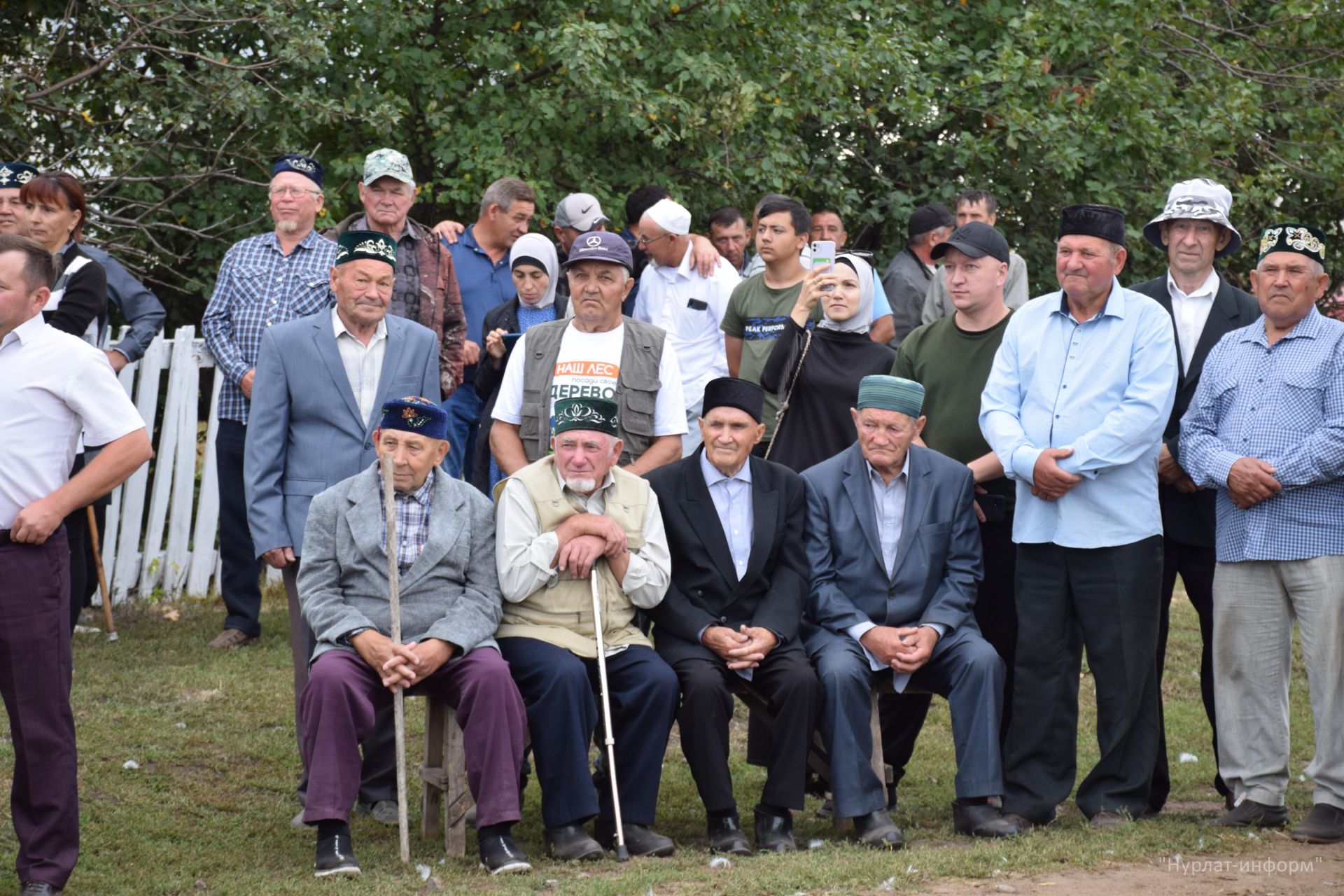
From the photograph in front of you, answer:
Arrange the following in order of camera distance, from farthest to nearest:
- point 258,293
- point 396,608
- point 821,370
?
1. point 258,293
2. point 821,370
3. point 396,608

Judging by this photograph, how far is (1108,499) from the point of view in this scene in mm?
5895

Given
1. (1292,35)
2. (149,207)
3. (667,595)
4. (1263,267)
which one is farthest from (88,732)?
(1292,35)

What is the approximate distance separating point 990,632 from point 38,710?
146 inches

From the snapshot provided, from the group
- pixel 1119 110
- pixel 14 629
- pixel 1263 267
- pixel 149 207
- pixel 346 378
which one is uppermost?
pixel 1119 110

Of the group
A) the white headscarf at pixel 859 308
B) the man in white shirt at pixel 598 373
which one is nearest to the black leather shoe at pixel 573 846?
the man in white shirt at pixel 598 373

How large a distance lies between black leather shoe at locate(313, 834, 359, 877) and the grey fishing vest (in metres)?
1.88

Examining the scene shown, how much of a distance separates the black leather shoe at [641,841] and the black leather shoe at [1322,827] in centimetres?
235

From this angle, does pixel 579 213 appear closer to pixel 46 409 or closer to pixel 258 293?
pixel 258 293

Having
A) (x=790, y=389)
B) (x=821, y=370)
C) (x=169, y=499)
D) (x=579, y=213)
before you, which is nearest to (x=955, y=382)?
(x=821, y=370)

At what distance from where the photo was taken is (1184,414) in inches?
246

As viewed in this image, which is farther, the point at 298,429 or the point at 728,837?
the point at 298,429

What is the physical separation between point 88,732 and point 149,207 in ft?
13.2

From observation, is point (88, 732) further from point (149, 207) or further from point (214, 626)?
point (149, 207)

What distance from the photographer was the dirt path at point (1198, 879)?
5.07 meters
